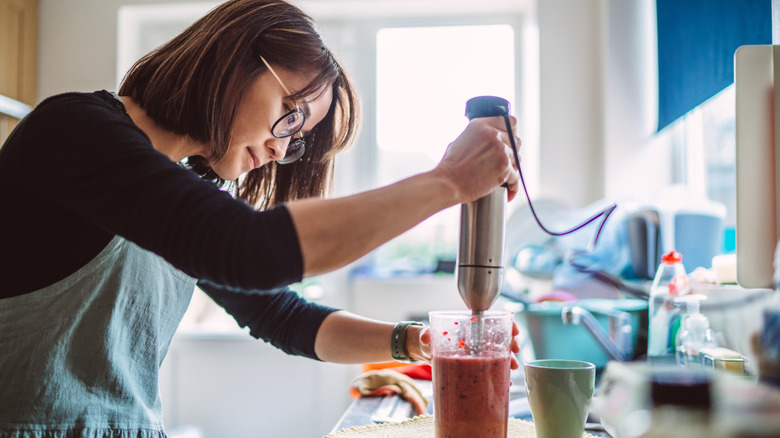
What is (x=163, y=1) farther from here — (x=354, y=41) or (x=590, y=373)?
(x=590, y=373)

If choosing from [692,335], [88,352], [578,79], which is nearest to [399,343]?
[88,352]

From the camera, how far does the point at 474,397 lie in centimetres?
79

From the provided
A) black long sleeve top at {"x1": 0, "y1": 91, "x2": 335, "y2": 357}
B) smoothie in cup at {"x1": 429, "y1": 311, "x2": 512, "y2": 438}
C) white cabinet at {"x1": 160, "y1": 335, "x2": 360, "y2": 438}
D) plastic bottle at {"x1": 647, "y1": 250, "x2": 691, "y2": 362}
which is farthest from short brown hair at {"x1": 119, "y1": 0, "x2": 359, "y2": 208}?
white cabinet at {"x1": 160, "y1": 335, "x2": 360, "y2": 438}

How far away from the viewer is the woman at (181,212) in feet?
2.25

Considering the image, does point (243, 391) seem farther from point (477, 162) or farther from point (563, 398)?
point (477, 162)

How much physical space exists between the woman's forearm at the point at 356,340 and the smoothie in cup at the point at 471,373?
293 millimetres

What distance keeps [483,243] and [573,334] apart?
80 cm

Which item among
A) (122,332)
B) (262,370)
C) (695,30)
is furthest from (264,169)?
(262,370)

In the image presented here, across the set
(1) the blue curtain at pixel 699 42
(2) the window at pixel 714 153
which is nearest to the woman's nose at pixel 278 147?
(1) the blue curtain at pixel 699 42

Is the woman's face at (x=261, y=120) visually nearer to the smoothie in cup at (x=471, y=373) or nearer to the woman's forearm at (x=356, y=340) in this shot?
the woman's forearm at (x=356, y=340)

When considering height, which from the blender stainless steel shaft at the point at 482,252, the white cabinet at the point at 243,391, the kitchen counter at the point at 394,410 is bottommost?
the white cabinet at the point at 243,391

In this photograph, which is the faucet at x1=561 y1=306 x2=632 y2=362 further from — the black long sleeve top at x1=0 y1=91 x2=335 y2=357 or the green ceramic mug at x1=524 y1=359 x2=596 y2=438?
the black long sleeve top at x1=0 y1=91 x2=335 y2=357

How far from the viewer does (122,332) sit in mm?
1045

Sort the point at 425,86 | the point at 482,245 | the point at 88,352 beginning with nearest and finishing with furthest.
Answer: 1. the point at 482,245
2. the point at 88,352
3. the point at 425,86
